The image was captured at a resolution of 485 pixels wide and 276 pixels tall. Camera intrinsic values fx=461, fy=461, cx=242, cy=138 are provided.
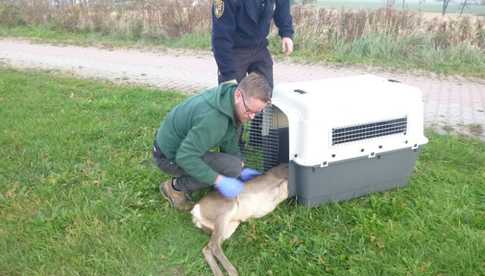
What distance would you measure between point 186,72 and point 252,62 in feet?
13.8

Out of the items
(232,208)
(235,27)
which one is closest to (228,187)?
(232,208)

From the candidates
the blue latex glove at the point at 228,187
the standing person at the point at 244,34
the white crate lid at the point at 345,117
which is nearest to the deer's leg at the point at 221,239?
the blue latex glove at the point at 228,187

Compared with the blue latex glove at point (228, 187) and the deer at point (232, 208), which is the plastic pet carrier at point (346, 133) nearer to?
the deer at point (232, 208)

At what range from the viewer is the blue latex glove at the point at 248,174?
10.5 ft

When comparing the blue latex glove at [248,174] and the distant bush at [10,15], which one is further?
the distant bush at [10,15]

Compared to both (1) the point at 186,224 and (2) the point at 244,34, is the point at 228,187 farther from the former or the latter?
(2) the point at 244,34

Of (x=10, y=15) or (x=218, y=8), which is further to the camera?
(x=10, y=15)

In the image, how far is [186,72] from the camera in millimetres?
7754

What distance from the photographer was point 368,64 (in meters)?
7.88

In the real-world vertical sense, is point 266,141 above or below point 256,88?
below

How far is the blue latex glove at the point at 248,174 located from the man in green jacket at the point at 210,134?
0.43ft

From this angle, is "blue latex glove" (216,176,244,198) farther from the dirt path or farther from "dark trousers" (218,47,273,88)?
the dirt path

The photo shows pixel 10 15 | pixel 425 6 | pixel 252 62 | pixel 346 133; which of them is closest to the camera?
pixel 346 133

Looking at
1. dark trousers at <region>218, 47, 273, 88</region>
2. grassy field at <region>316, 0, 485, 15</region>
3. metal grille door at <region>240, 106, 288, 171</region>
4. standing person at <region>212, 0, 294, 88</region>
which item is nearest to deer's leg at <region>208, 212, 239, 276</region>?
metal grille door at <region>240, 106, 288, 171</region>
